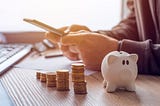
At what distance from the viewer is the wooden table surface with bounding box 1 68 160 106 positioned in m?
0.46

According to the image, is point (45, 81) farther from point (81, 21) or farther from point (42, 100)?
point (81, 21)

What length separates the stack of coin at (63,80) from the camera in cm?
53

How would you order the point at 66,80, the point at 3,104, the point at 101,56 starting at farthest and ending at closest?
the point at 101,56 → the point at 66,80 → the point at 3,104

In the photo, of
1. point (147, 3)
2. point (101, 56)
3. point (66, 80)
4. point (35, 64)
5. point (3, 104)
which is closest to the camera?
point (3, 104)

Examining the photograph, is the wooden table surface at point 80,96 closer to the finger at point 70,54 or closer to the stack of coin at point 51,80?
the stack of coin at point 51,80

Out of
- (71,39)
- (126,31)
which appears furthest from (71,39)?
(126,31)

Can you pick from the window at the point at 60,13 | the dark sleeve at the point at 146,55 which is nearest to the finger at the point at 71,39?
the dark sleeve at the point at 146,55

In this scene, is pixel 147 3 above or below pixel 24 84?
above

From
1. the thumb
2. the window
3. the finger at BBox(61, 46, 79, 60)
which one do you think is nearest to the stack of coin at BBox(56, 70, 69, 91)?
the thumb

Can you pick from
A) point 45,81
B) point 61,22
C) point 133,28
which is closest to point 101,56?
point 45,81

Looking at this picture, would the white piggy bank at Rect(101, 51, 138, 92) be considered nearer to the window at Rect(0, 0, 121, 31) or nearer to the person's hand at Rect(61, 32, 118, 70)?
the person's hand at Rect(61, 32, 118, 70)

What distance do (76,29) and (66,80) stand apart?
396 millimetres

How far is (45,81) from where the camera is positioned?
1.94ft

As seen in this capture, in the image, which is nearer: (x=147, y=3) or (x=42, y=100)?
(x=42, y=100)
